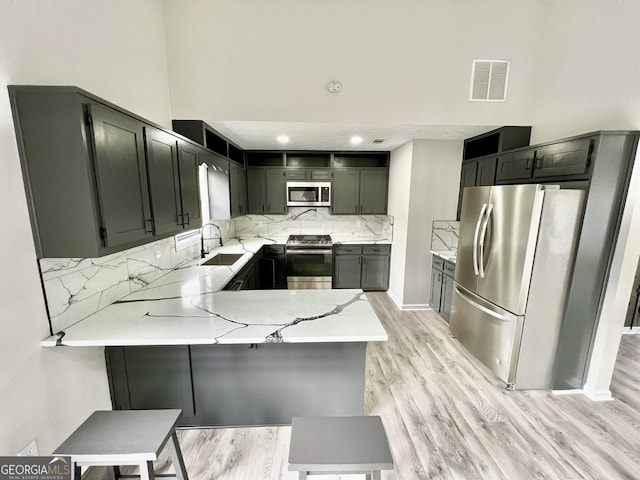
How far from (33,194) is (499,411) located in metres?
3.38

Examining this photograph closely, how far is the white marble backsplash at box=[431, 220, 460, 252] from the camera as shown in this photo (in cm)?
373

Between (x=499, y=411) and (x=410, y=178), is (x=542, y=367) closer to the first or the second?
(x=499, y=411)

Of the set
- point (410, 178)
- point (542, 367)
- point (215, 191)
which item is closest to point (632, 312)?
point (542, 367)

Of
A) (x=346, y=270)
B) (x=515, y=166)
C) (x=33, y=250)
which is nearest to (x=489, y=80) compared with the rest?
(x=515, y=166)

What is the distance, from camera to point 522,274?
2.11m

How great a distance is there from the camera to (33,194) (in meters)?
1.26

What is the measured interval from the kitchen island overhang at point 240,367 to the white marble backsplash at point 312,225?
3.04 metres

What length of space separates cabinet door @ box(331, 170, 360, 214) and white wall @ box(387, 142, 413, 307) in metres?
0.59

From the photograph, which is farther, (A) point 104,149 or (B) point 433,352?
(B) point 433,352

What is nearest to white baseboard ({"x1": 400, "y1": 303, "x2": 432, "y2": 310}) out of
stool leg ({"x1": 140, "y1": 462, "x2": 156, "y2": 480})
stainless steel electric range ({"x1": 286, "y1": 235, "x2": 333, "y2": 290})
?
stainless steel electric range ({"x1": 286, "y1": 235, "x2": 333, "y2": 290})

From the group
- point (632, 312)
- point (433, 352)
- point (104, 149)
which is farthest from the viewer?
point (632, 312)

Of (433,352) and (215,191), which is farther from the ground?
(215,191)

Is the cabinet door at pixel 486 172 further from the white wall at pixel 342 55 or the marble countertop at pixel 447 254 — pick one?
the marble countertop at pixel 447 254

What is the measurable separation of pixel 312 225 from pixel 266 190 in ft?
3.52
